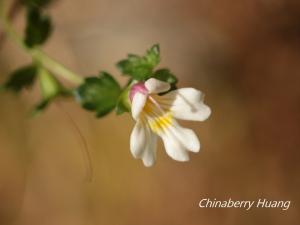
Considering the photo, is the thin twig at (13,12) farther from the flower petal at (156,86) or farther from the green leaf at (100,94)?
the flower petal at (156,86)

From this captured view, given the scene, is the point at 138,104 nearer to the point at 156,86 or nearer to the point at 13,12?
the point at 156,86

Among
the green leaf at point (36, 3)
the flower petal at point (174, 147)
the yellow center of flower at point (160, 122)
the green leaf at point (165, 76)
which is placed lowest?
the flower petal at point (174, 147)

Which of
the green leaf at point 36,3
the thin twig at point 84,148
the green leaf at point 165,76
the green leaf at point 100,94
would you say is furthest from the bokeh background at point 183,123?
the green leaf at point 165,76

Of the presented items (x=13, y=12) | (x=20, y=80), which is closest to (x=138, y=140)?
(x=20, y=80)

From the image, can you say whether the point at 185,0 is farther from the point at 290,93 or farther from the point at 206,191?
the point at 206,191

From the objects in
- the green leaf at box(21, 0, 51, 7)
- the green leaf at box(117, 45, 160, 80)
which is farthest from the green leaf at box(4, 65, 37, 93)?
the green leaf at box(117, 45, 160, 80)

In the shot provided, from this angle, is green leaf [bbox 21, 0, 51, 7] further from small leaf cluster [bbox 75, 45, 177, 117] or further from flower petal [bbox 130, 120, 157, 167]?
flower petal [bbox 130, 120, 157, 167]

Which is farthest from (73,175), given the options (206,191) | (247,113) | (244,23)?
(244,23)
